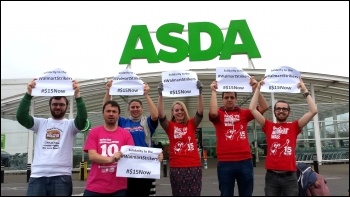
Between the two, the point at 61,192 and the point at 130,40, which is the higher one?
the point at 130,40

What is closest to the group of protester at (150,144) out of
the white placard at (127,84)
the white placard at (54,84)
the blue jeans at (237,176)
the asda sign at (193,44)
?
the blue jeans at (237,176)

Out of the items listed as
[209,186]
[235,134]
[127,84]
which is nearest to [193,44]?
[209,186]

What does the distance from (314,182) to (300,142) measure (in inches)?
515

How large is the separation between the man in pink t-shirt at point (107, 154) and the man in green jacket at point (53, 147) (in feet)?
0.97

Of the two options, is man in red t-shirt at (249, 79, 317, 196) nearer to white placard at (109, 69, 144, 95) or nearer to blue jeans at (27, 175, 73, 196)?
white placard at (109, 69, 144, 95)

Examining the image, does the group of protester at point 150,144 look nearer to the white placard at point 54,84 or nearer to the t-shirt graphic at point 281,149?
the t-shirt graphic at point 281,149

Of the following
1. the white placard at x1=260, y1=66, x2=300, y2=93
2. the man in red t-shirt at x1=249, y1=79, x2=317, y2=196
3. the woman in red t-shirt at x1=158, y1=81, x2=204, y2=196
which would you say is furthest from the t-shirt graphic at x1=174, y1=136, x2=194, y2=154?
the white placard at x1=260, y1=66, x2=300, y2=93

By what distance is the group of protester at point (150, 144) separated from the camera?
3697mm

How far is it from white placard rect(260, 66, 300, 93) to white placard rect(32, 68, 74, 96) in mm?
2645

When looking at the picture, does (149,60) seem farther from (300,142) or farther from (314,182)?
(314,182)

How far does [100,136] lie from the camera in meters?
3.74

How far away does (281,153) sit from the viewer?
13.6 ft

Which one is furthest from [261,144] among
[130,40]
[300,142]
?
[130,40]

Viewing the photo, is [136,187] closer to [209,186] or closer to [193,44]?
[209,186]
